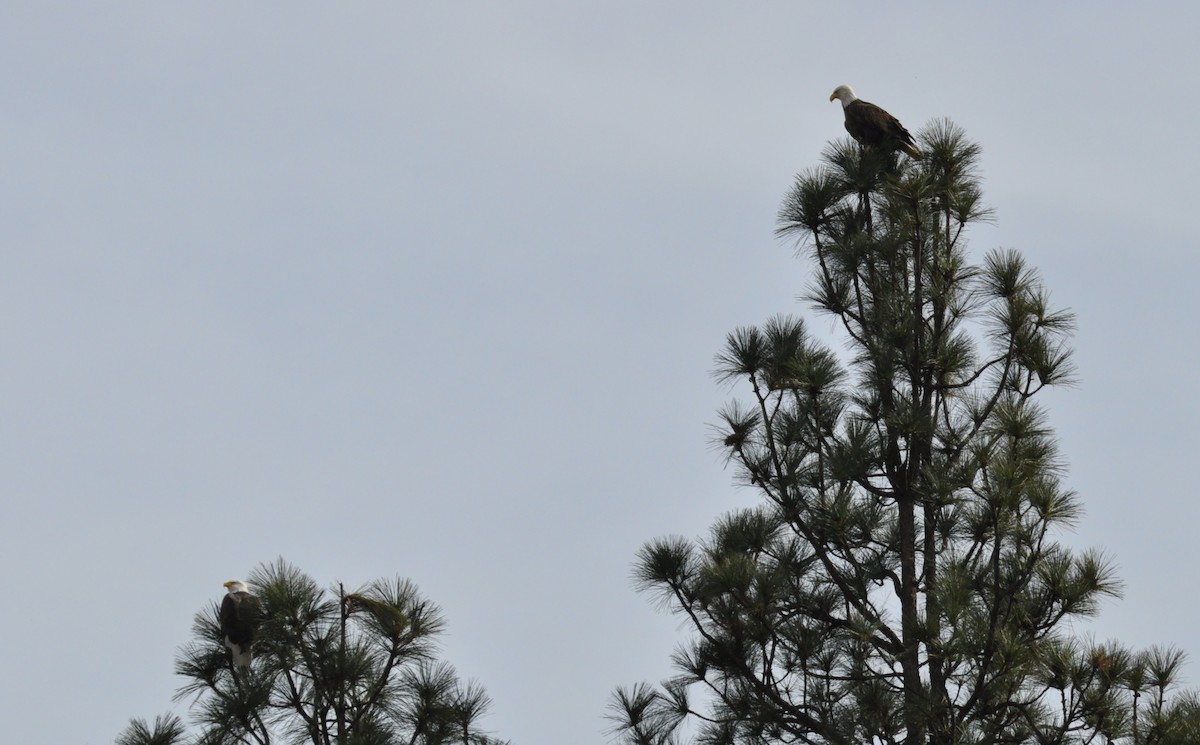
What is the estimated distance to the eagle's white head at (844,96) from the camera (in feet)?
34.4

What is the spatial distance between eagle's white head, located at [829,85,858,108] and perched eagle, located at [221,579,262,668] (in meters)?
4.60

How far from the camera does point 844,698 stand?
360 inches

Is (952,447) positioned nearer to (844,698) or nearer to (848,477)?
(848,477)

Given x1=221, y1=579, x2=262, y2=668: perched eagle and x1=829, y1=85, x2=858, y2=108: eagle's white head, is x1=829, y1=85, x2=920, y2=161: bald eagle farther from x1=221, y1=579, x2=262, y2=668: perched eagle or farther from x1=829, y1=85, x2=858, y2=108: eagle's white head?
x1=221, y1=579, x2=262, y2=668: perched eagle

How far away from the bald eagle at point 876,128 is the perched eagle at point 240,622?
4377mm

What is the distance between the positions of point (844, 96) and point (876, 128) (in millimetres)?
596

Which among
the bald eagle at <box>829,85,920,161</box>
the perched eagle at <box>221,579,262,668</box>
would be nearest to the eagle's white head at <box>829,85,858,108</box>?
the bald eagle at <box>829,85,920,161</box>

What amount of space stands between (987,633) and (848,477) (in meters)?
1.27

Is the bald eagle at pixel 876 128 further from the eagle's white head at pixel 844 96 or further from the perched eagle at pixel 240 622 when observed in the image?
the perched eagle at pixel 240 622

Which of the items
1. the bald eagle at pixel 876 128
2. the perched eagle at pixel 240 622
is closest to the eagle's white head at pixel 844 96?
the bald eagle at pixel 876 128

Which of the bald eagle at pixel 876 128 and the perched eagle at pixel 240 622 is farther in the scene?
the bald eagle at pixel 876 128

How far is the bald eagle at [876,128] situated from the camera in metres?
10.1

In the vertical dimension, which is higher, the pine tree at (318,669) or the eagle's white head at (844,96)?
the eagle's white head at (844,96)

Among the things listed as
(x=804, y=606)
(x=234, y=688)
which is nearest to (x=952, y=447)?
(x=804, y=606)
